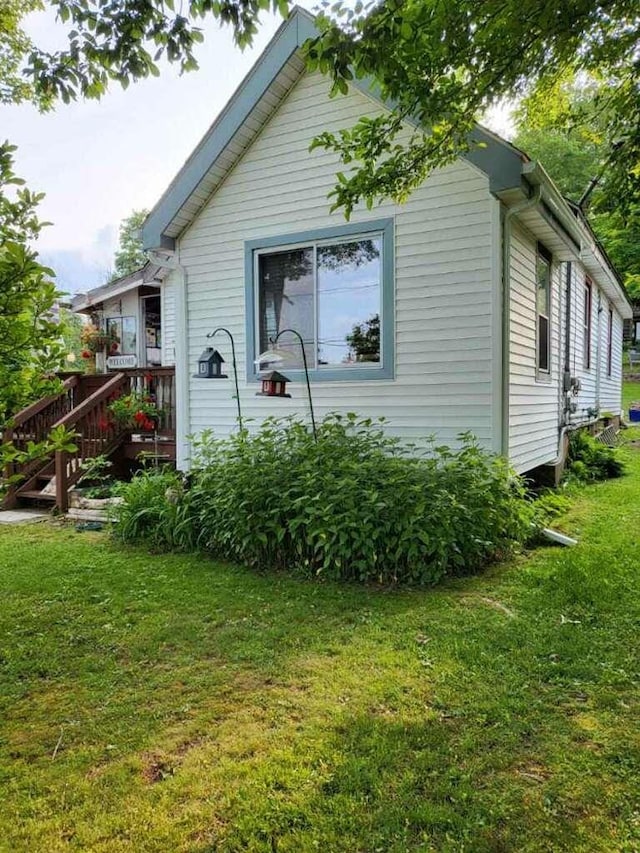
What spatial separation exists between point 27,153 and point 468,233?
155 inches

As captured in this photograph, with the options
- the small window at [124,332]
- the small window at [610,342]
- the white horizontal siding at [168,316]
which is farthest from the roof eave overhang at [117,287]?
the small window at [610,342]

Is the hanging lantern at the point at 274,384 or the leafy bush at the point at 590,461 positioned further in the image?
the leafy bush at the point at 590,461

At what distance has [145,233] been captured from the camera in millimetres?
6953

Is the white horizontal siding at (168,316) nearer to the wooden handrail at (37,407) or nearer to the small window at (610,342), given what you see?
the wooden handrail at (37,407)

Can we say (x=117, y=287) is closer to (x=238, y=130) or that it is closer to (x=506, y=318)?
(x=238, y=130)

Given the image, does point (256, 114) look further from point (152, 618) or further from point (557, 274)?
point (152, 618)

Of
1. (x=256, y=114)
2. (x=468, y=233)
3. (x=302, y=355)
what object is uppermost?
(x=256, y=114)

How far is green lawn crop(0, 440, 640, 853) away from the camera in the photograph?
184 centimetres

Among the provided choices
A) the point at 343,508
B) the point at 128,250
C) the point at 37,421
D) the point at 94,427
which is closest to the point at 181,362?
the point at 94,427

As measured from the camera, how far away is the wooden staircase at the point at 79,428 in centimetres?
760

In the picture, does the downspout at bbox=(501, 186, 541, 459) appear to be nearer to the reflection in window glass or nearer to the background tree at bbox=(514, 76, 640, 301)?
the background tree at bbox=(514, 76, 640, 301)

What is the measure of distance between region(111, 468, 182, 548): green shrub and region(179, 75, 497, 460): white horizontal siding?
1291 mm

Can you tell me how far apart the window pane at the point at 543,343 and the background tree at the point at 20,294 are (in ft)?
19.2

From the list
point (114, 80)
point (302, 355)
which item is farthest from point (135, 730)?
point (302, 355)
